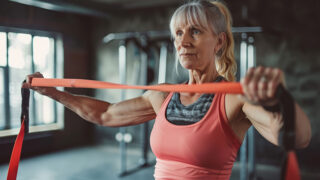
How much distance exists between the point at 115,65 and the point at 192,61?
518 cm

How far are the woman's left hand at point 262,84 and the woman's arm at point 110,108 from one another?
2.16 ft

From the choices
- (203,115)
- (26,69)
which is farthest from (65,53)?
(203,115)

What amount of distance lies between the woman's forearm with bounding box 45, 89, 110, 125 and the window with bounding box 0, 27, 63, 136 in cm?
401

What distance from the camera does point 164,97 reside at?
4.41ft

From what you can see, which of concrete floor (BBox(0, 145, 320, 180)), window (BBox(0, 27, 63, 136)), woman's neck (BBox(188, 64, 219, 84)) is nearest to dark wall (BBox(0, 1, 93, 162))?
window (BBox(0, 27, 63, 136))

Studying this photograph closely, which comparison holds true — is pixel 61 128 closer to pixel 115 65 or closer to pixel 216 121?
pixel 115 65

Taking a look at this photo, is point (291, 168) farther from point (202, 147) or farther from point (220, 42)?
point (220, 42)

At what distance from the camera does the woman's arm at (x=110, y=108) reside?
141cm

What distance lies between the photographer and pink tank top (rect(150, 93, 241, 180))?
106 cm

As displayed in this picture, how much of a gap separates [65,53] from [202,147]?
5.48 m

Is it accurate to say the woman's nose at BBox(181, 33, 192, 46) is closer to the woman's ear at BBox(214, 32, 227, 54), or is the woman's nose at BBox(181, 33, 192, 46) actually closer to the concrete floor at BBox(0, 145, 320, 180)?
the woman's ear at BBox(214, 32, 227, 54)

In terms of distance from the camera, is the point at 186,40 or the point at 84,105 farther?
the point at 84,105

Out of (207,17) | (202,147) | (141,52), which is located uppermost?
(141,52)

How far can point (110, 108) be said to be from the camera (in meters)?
1.46
